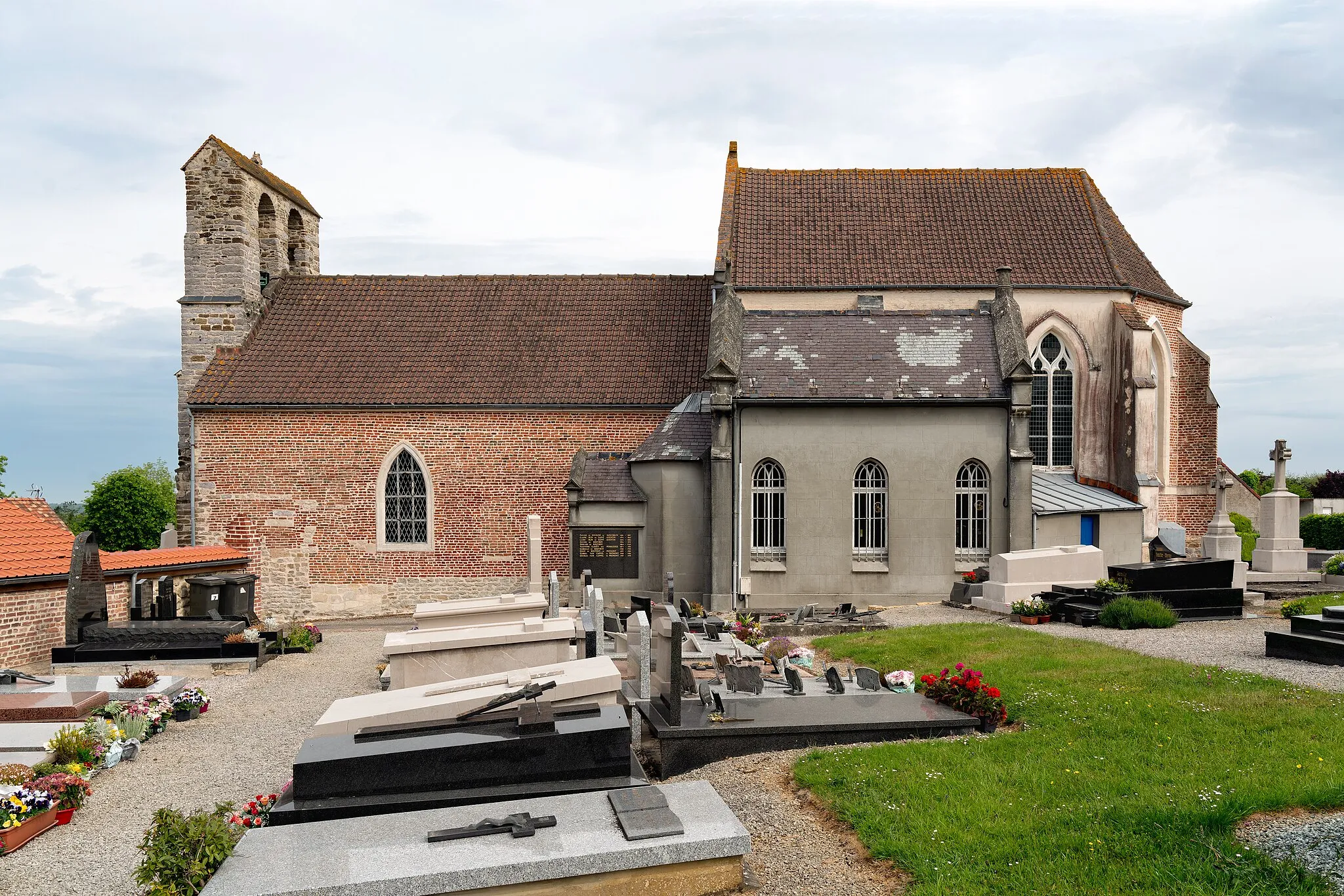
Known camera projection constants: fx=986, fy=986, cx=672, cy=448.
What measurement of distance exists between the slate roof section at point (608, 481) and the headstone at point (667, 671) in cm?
1148

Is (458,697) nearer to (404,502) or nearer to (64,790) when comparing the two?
(64,790)

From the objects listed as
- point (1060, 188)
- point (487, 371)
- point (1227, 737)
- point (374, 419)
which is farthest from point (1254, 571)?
point (374, 419)

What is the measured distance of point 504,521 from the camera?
84.3ft

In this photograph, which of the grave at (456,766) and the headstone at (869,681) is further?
the headstone at (869,681)

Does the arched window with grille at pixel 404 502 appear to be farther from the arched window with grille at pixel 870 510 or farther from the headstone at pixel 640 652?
the headstone at pixel 640 652

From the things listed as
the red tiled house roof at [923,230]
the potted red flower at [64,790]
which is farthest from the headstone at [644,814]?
the red tiled house roof at [923,230]

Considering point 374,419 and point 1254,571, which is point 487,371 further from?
point 1254,571

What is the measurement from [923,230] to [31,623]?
22.8m

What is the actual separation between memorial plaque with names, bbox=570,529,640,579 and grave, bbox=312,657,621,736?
46.9 ft

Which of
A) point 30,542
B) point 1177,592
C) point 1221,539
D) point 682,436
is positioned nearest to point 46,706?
point 30,542

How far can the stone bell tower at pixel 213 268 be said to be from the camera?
26766 mm

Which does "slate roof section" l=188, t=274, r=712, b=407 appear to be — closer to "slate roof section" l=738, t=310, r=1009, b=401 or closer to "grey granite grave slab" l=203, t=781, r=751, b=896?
"slate roof section" l=738, t=310, r=1009, b=401

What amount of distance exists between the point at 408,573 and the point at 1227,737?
825 inches

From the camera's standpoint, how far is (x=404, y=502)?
26.0 metres
